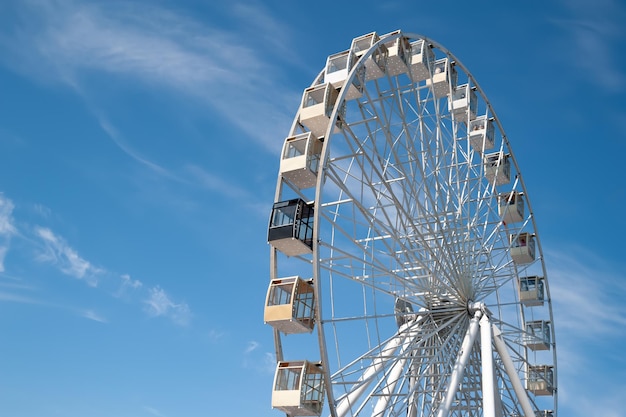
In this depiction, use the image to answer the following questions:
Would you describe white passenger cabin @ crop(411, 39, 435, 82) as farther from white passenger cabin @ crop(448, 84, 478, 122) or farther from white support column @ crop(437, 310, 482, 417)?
white support column @ crop(437, 310, 482, 417)

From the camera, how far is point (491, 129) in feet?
76.7

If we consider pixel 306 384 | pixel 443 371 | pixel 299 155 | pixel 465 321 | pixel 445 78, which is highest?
pixel 445 78

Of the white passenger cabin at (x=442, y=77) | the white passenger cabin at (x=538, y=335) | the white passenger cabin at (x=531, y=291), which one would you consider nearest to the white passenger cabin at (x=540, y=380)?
the white passenger cabin at (x=538, y=335)

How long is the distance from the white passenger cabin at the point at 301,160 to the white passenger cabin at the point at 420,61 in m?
4.31

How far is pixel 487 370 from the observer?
17.4m

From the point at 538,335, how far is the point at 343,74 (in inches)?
463

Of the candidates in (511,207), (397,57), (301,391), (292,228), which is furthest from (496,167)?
(301,391)

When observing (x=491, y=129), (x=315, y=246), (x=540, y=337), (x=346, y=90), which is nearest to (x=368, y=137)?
(x=346, y=90)

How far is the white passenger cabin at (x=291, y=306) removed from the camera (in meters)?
14.9

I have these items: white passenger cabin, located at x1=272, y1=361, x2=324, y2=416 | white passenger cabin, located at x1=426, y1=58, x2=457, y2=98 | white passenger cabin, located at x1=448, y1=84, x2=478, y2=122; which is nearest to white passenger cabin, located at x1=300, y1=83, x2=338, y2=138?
white passenger cabin, located at x1=272, y1=361, x2=324, y2=416

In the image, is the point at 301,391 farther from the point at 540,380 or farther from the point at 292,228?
the point at 540,380

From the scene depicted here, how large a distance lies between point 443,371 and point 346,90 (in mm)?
7257

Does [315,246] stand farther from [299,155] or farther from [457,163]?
[457,163]

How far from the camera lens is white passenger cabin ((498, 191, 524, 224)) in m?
23.7
